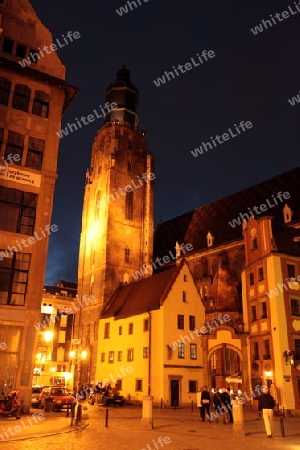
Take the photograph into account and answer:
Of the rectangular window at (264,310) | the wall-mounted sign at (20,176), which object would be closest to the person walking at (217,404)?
the rectangular window at (264,310)

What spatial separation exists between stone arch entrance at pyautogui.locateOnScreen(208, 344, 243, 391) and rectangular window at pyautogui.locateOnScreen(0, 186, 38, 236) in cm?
2355

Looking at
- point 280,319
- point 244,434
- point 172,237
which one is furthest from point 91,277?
point 244,434

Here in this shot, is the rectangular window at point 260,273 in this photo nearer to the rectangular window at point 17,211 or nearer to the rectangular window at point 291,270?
the rectangular window at point 291,270

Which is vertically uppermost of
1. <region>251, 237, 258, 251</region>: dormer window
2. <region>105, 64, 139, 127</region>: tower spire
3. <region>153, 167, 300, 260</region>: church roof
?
<region>105, 64, 139, 127</region>: tower spire

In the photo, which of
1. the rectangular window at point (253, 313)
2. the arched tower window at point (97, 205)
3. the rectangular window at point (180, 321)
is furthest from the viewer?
the arched tower window at point (97, 205)

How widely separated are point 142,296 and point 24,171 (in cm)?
2394

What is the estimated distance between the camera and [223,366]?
40.2 metres

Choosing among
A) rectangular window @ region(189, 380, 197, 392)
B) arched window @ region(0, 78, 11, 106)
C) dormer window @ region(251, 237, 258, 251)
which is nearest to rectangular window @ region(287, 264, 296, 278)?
dormer window @ region(251, 237, 258, 251)

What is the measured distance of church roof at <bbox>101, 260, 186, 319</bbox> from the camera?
Answer: 40.9 metres

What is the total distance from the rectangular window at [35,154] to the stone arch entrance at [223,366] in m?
24.5

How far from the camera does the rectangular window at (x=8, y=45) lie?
26.2 m

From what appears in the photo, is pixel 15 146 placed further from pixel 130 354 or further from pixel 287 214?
pixel 287 214

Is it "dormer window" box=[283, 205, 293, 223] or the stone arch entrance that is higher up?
"dormer window" box=[283, 205, 293, 223]

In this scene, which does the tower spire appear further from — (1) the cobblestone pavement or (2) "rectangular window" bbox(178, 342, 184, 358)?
(1) the cobblestone pavement
